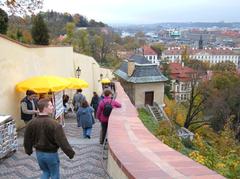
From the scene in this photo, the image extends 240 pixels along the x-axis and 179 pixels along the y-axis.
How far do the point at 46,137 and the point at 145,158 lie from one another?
4.03 feet

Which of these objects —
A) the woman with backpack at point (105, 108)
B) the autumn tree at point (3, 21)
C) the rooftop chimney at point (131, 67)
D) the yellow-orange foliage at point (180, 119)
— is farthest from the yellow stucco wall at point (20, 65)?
the yellow-orange foliage at point (180, 119)

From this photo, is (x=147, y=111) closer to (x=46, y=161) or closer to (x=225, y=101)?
(x=225, y=101)

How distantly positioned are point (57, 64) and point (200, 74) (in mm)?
36943

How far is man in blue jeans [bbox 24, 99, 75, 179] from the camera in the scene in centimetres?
486

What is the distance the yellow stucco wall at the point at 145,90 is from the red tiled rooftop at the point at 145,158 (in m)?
31.1

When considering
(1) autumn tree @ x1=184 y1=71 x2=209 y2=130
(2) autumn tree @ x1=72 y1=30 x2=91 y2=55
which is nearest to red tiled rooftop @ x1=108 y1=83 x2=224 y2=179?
(1) autumn tree @ x1=184 y1=71 x2=209 y2=130

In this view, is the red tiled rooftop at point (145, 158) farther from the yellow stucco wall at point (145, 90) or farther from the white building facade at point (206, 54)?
the white building facade at point (206, 54)

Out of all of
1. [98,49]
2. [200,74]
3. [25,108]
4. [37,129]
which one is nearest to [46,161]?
[37,129]

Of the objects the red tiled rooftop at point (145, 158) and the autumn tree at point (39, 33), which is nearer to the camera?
the red tiled rooftop at point (145, 158)

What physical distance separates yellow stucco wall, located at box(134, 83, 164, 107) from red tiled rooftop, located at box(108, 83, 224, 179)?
3111cm

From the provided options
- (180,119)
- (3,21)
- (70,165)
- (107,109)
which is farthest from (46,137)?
(180,119)

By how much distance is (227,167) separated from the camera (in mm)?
5961

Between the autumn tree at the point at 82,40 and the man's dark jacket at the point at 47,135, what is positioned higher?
the man's dark jacket at the point at 47,135

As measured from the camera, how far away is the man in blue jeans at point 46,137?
15.9 ft
